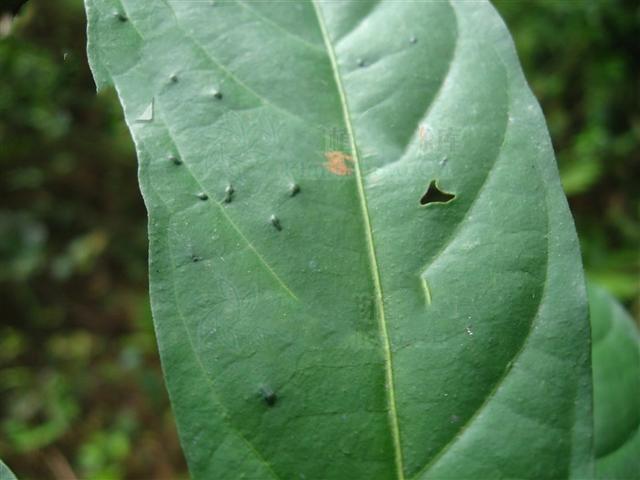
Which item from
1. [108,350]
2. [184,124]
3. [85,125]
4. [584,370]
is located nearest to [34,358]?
[108,350]

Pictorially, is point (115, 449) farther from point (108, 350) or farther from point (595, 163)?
point (595, 163)

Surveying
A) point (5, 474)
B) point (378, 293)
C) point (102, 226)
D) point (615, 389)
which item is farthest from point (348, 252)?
point (102, 226)

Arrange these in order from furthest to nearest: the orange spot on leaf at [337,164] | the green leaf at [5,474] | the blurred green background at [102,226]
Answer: the blurred green background at [102,226], the orange spot on leaf at [337,164], the green leaf at [5,474]

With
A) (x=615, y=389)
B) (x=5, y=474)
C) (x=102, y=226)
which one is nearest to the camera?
(x=5, y=474)

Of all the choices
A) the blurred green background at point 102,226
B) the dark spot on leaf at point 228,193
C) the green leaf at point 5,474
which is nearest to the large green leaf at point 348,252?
the dark spot on leaf at point 228,193

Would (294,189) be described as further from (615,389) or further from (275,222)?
(615,389)

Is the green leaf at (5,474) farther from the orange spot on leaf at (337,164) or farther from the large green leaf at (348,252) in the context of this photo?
the orange spot on leaf at (337,164)
